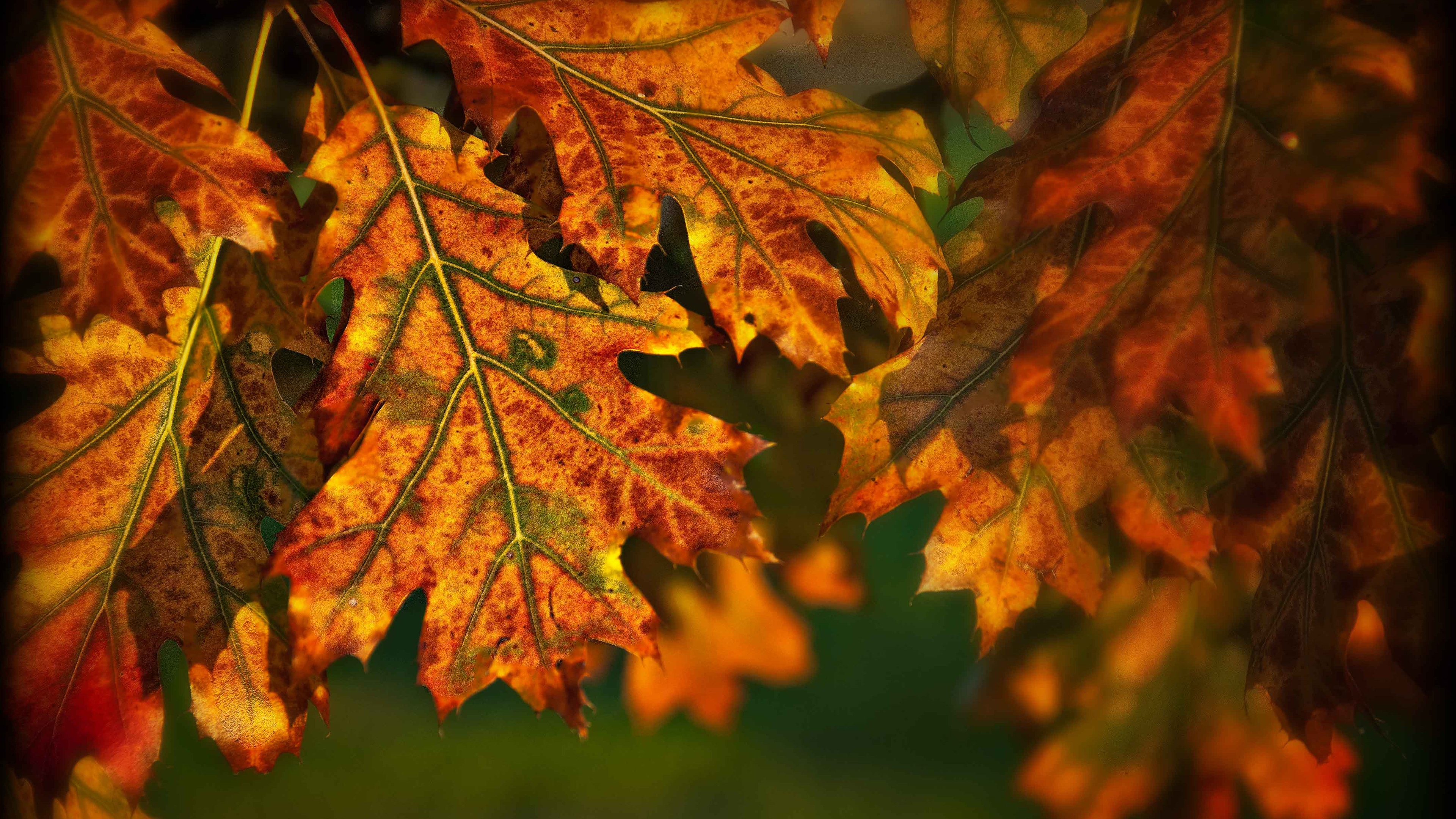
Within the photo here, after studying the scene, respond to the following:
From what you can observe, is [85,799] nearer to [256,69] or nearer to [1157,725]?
[256,69]

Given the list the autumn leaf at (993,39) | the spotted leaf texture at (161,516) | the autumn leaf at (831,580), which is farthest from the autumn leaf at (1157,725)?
the spotted leaf texture at (161,516)

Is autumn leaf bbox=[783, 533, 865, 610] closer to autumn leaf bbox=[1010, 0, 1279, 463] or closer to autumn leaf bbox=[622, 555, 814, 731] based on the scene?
autumn leaf bbox=[622, 555, 814, 731]

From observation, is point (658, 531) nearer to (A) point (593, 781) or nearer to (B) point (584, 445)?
(B) point (584, 445)

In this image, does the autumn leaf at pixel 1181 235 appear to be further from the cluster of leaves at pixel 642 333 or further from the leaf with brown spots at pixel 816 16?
the leaf with brown spots at pixel 816 16

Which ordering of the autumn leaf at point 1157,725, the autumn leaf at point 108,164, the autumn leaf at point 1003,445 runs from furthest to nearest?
the autumn leaf at point 1157,725 < the autumn leaf at point 1003,445 < the autumn leaf at point 108,164

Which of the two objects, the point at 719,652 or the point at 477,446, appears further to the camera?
Result: the point at 719,652

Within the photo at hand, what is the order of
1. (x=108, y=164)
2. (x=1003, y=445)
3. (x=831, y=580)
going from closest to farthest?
(x=108, y=164)
(x=1003, y=445)
(x=831, y=580)

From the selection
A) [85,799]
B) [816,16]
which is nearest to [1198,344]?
[816,16]
